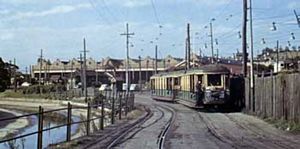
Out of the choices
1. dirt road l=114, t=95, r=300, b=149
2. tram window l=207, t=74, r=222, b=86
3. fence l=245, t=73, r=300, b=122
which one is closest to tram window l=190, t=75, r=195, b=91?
tram window l=207, t=74, r=222, b=86

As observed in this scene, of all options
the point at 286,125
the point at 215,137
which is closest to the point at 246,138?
the point at 215,137

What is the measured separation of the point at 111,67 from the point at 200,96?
113211 millimetres

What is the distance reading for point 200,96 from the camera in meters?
45.9

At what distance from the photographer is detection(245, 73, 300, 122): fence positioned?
29.0 metres

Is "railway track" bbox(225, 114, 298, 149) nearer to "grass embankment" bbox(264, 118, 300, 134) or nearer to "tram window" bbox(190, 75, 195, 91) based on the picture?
"grass embankment" bbox(264, 118, 300, 134)

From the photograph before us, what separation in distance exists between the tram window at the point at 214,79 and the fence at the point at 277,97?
3.58 meters

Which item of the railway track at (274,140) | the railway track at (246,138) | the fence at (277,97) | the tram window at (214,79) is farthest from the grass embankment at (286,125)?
the tram window at (214,79)

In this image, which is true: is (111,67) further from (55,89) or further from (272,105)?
(272,105)

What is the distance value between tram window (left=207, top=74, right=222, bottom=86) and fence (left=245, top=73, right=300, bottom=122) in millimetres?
3577

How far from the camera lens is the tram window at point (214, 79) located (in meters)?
45.9

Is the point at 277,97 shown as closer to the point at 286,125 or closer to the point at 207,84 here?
the point at 286,125

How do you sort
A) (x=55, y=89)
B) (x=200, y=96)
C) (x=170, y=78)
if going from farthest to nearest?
(x=55, y=89)
(x=170, y=78)
(x=200, y=96)


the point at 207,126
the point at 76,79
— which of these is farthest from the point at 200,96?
the point at 76,79

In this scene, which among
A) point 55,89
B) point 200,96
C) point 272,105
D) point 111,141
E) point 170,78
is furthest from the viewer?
point 55,89
